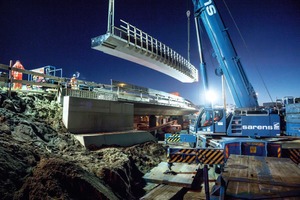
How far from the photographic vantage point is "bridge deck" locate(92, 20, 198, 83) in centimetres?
1489

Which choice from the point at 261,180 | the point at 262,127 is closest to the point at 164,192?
the point at 261,180

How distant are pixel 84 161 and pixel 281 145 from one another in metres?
7.77

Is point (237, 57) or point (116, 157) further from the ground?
point (237, 57)

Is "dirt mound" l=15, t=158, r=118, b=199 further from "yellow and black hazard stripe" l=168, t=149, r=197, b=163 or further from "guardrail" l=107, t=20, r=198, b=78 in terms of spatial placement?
"guardrail" l=107, t=20, r=198, b=78

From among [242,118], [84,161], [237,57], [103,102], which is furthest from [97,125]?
[237,57]

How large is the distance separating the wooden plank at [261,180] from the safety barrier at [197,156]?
3488 mm

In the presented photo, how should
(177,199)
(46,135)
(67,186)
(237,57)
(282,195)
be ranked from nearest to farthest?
(282,195), (67,186), (177,199), (46,135), (237,57)

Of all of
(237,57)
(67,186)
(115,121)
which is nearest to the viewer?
(67,186)

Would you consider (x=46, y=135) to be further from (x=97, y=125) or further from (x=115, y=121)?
(x=115, y=121)

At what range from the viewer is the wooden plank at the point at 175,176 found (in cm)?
783

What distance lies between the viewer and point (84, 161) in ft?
24.6

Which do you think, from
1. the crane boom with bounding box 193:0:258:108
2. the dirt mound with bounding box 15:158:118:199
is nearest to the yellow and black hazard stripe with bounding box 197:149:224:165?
the crane boom with bounding box 193:0:258:108

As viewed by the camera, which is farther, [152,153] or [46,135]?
[152,153]

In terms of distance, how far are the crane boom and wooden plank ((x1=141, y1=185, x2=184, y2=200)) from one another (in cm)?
628
